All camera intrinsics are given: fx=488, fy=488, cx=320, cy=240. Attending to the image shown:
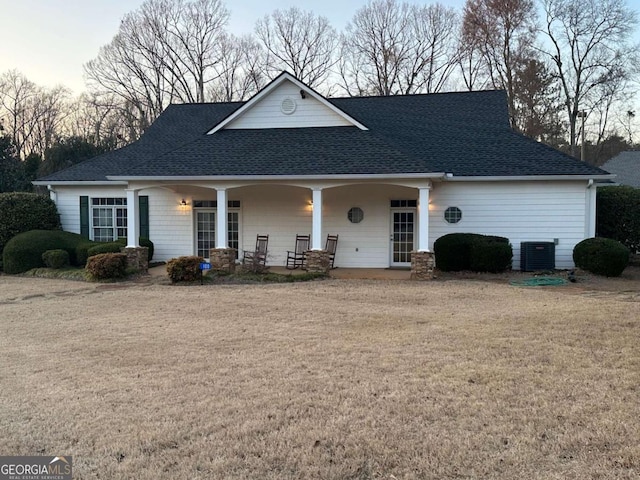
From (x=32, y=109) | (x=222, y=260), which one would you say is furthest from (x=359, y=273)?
(x=32, y=109)

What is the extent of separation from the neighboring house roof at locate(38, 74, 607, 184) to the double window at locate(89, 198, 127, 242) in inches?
36.1

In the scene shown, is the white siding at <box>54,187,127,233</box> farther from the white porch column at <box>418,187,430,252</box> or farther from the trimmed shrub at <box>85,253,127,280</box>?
the white porch column at <box>418,187,430,252</box>

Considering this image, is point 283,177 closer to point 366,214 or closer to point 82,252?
point 366,214

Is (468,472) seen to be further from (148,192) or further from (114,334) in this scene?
(148,192)

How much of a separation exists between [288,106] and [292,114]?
0.89 feet

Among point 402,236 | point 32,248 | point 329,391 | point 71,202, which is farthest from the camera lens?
point 71,202

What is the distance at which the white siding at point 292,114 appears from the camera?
15.1 meters

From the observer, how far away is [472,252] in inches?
510

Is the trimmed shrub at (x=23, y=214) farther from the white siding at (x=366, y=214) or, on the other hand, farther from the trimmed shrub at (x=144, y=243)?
the trimmed shrub at (x=144, y=243)

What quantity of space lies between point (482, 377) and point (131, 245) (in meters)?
11.7

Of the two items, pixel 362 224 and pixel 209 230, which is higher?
pixel 362 224

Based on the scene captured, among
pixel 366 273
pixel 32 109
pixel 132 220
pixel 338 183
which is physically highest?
pixel 32 109

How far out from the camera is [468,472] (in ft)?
10.1

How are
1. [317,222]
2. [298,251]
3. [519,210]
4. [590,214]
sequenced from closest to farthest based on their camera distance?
[317,222] < [590,214] < [519,210] < [298,251]
